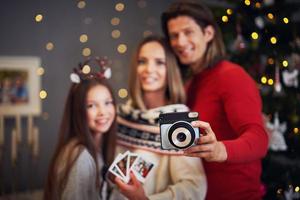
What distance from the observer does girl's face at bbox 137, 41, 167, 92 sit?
1.44 meters

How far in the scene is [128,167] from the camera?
1187 millimetres

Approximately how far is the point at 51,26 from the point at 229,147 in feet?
2.54

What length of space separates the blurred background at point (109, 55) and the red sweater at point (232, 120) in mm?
263

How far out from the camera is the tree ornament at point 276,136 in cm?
180

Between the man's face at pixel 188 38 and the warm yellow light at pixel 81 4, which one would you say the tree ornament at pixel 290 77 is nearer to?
the man's face at pixel 188 38

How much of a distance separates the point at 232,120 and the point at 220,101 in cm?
11

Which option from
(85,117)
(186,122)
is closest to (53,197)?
(85,117)

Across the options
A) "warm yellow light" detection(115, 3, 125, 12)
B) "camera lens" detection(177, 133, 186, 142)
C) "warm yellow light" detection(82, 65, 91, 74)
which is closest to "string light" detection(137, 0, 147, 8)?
"warm yellow light" detection(115, 3, 125, 12)

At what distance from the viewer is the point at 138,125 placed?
142cm

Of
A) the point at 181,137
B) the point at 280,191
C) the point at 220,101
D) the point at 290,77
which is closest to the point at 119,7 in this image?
the point at 220,101

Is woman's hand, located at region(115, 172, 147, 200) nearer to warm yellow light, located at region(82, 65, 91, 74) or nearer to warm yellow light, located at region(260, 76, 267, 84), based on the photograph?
warm yellow light, located at region(82, 65, 91, 74)

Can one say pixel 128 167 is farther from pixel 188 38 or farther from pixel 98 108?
pixel 188 38

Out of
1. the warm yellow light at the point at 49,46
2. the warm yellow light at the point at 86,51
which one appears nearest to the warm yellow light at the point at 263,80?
the warm yellow light at the point at 86,51

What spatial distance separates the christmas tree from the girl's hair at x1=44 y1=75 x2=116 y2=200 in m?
0.85
